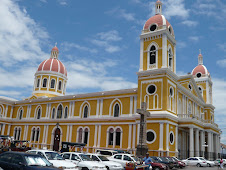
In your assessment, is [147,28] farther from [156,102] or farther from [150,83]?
[156,102]

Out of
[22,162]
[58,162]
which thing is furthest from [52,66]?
[22,162]

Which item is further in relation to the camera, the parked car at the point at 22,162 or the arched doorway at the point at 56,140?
the arched doorway at the point at 56,140

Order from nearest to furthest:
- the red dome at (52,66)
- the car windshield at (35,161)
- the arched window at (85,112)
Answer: the car windshield at (35,161) < the arched window at (85,112) < the red dome at (52,66)

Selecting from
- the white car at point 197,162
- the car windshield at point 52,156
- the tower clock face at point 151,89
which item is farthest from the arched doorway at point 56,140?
the car windshield at point 52,156

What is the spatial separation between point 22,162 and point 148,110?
2117 centimetres

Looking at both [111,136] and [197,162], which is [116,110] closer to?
[111,136]

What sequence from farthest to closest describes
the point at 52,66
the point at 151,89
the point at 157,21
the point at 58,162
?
the point at 52,66, the point at 157,21, the point at 151,89, the point at 58,162

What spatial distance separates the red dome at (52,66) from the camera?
164 feet

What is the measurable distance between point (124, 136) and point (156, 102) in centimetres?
644

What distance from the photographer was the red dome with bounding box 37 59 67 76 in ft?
164

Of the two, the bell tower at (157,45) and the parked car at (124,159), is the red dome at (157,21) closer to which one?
the bell tower at (157,45)

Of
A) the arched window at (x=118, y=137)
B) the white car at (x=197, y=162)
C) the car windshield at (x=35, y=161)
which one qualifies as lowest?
the white car at (x=197, y=162)

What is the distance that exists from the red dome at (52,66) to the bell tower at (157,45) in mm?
23409

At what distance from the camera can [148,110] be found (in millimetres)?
29688
